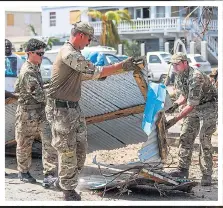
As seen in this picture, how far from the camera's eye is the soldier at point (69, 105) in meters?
5.52

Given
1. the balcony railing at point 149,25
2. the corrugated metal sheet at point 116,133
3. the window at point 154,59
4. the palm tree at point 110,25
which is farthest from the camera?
the balcony railing at point 149,25

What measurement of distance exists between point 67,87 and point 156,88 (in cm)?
140

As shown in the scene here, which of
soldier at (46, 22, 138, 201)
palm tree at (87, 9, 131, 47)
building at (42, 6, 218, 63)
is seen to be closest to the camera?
soldier at (46, 22, 138, 201)

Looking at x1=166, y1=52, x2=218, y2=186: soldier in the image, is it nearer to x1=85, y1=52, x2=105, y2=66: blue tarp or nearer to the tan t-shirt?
the tan t-shirt

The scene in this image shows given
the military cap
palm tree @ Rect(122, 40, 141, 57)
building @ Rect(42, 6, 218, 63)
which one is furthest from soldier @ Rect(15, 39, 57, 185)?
palm tree @ Rect(122, 40, 141, 57)

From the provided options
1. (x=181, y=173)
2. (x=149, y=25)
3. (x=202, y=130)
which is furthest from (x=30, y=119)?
(x=149, y=25)

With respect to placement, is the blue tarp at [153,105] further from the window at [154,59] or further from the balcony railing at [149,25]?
the balcony railing at [149,25]

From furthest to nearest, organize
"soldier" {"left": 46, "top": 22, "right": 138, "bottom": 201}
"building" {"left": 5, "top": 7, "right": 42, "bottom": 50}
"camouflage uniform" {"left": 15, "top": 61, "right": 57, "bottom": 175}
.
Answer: "building" {"left": 5, "top": 7, "right": 42, "bottom": 50}
"camouflage uniform" {"left": 15, "top": 61, "right": 57, "bottom": 175}
"soldier" {"left": 46, "top": 22, "right": 138, "bottom": 201}

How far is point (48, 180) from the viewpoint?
6.46m

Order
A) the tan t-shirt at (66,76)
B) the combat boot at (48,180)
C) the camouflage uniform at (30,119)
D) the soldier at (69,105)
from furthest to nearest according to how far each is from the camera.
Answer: the camouflage uniform at (30,119)
the combat boot at (48,180)
the soldier at (69,105)
the tan t-shirt at (66,76)

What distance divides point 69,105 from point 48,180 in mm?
1338

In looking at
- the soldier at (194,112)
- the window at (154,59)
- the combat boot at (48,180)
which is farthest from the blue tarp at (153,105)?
the window at (154,59)

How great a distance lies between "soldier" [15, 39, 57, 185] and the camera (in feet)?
21.4

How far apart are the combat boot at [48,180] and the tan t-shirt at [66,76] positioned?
4.19ft
